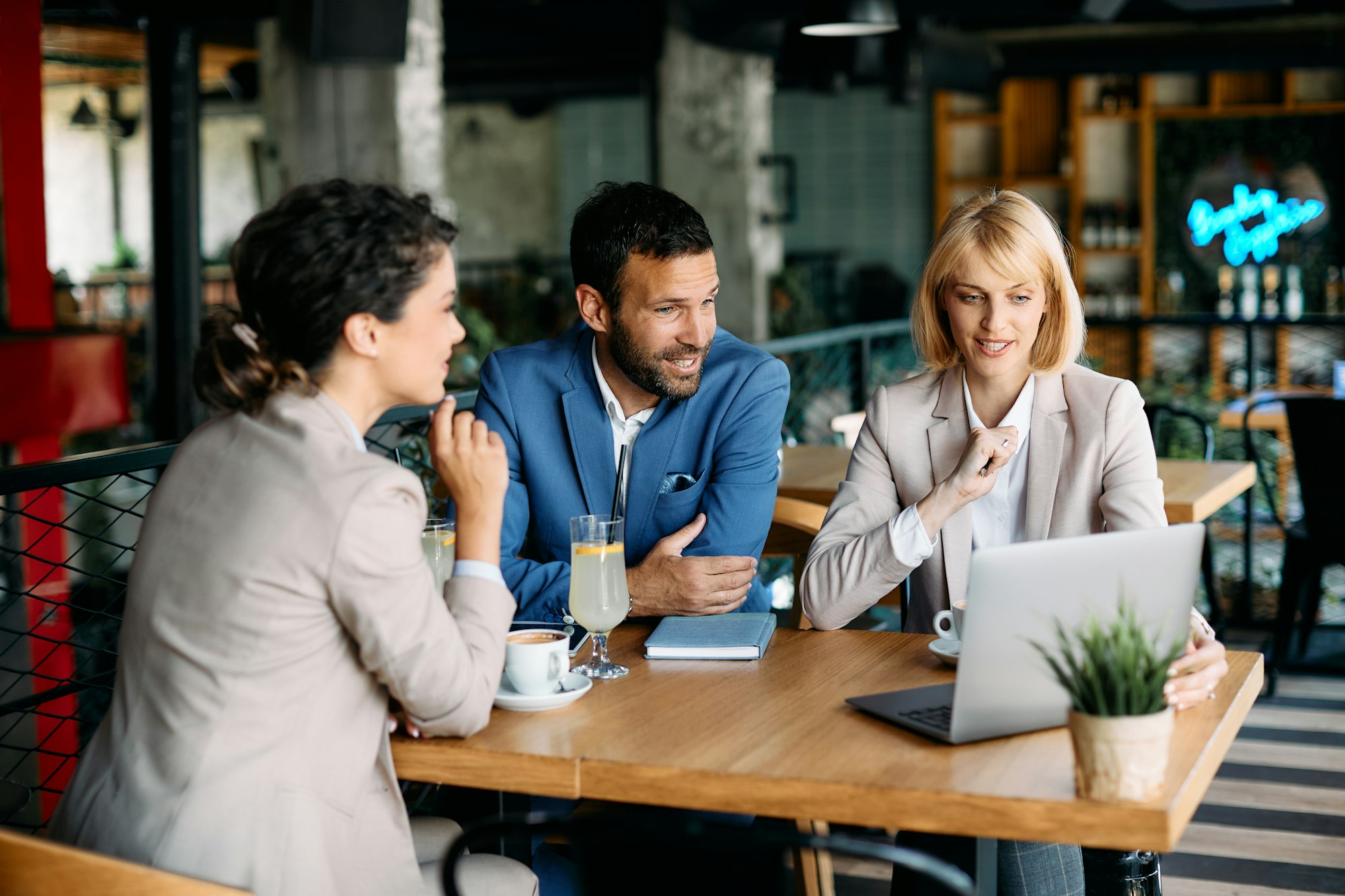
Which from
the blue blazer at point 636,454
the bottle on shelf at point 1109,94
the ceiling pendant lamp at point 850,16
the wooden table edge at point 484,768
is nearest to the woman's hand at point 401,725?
the wooden table edge at point 484,768

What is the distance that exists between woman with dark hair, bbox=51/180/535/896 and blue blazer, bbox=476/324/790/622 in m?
0.73

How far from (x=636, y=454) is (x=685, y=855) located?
3.98ft

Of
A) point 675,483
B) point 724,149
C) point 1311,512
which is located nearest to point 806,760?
point 675,483

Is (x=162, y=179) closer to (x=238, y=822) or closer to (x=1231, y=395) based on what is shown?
(x=238, y=822)

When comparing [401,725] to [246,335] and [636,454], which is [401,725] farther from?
[636,454]

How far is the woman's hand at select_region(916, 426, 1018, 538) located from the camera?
191cm

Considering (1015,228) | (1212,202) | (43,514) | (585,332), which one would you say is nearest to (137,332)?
(43,514)

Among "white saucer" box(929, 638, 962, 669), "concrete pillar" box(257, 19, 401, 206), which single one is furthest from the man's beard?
"concrete pillar" box(257, 19, 401, 206)

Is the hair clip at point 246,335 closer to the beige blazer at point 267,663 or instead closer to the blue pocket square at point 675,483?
the beige blazer at point 267,663

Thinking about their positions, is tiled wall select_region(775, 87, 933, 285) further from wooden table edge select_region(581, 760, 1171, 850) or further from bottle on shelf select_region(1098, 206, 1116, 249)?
wooden table edge select_region(581, 760, 1171, 850)

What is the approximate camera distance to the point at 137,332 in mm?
10305

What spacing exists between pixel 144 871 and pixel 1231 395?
31.6 ft

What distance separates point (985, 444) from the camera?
75.2 inches

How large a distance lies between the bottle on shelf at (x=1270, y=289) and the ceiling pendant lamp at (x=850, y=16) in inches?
225
